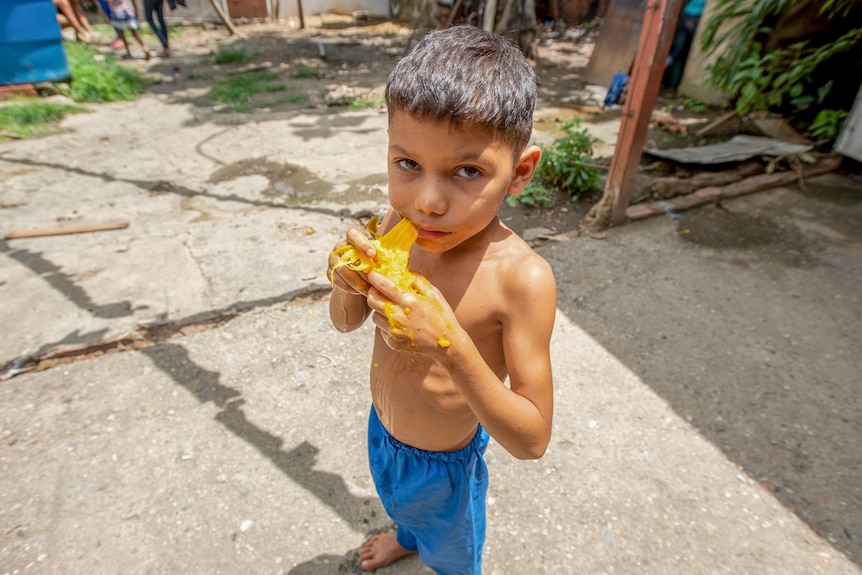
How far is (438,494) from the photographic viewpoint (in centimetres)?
137

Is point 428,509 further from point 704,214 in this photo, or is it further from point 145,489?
point 704,214

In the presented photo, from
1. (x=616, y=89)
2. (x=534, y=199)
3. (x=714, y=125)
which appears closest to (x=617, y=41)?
(x=616, y=89)

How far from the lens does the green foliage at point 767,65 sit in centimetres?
514

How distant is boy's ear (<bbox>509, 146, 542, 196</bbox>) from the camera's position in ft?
3.60

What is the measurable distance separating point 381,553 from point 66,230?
3.42m

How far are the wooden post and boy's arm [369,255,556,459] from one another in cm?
299

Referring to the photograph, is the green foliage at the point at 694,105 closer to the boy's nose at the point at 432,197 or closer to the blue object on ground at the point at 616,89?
the blue object on ground at the point at 616,89

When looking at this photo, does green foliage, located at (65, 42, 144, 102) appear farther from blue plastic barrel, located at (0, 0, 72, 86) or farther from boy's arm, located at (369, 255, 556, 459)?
boy's arm, located at (369, 255, 556, 459)

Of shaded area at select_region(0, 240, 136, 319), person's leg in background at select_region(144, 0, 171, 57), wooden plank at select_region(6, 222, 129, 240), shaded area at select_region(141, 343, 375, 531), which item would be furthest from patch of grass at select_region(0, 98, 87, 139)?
shaded area at select_region(141, 343, 375, 531)

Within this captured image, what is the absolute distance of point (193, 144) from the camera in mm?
5555

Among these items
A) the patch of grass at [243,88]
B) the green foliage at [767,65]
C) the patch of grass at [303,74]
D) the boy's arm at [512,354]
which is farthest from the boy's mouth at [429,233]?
the patch of grass at [303,74]

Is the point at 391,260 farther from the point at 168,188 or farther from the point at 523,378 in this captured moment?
the point at 168,188

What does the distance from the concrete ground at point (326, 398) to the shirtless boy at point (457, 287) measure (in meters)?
0.83

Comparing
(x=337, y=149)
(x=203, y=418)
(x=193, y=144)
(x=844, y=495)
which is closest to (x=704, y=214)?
(x=844, y=495)
